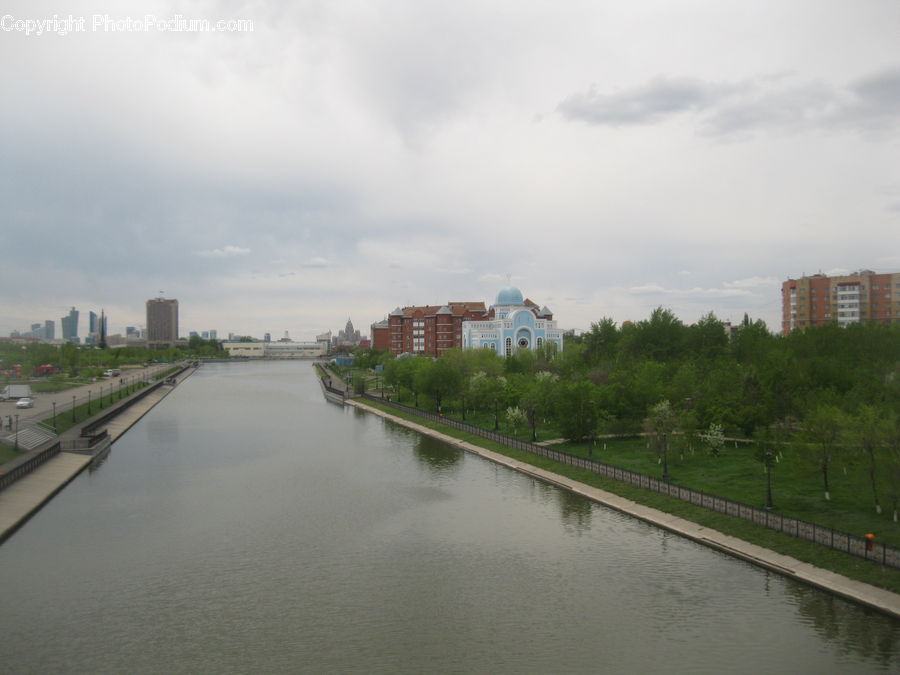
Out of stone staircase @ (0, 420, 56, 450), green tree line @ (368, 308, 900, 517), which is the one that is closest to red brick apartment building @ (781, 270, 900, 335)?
green tree line @ (368, 308, 900, 517)

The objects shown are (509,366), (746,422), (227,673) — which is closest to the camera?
(227,673)

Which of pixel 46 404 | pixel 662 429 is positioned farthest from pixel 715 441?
pixel 46 404

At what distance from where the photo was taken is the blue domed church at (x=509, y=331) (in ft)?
318

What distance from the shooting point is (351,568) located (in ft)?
70.5

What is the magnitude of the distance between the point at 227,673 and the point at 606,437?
33199 mm

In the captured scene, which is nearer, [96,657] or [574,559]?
[96,657]

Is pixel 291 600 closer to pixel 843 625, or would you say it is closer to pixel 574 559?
pixel 574 559

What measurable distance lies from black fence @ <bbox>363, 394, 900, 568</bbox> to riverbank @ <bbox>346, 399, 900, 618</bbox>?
1.39 m

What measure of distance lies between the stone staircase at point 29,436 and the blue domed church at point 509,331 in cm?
5965

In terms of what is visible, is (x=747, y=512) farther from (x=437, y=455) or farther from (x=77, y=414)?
(x=77, y=414)

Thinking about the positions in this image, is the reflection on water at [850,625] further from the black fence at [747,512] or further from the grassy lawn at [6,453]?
the grassy lawn at [6,453]

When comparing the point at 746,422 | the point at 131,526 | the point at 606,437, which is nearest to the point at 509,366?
the point at 606,437

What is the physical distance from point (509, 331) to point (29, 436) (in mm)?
66479

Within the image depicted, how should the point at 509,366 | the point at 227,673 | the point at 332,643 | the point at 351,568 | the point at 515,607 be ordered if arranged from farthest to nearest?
1. the point at 509,366
2. the point at 351,568
3. the point at 515,607
4. the point at 332,643
5. the point at 227,673
